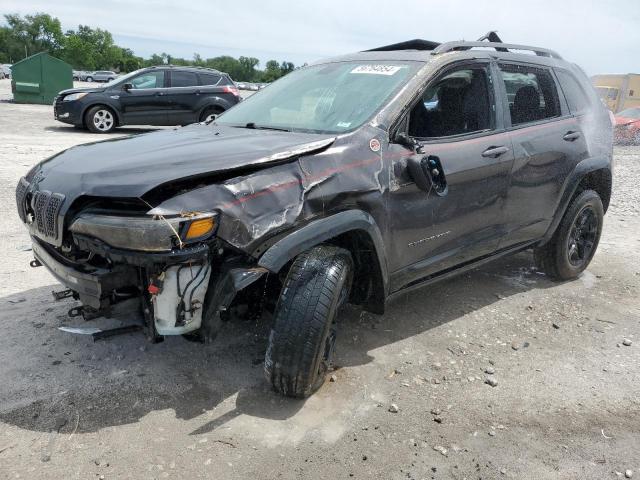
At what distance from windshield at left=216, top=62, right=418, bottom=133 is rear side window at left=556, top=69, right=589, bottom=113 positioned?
1735 mm

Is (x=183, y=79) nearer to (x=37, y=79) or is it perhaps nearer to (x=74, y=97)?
(x=74, y=97)

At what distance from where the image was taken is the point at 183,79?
13.5 meters

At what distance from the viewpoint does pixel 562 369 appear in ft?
11.6

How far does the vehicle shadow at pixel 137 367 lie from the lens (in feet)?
9.30

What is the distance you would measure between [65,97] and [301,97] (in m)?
11.3

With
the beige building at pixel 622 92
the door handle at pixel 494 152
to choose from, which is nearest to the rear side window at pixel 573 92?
the door handle at pixel 494 152

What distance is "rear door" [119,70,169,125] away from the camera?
13.1m

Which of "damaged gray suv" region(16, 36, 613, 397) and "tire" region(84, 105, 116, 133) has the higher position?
"damaged gray suv" region(16, 36, 613, 397)

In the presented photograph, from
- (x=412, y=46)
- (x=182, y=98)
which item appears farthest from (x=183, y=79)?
(x=412, y=46)

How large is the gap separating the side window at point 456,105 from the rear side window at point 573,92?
1.11 m

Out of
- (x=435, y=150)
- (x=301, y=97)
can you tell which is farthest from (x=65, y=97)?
(x=435, y=150)

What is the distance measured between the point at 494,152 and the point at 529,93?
0.82m

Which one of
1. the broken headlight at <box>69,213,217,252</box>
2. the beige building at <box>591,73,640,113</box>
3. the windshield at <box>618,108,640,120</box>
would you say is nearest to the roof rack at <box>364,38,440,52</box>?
the broken headlight at <box>69,213,217,252</box>

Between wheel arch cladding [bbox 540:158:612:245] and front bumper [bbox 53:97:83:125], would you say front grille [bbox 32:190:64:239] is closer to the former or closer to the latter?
wheel arch cladding [bbox 540:158:612:245]
